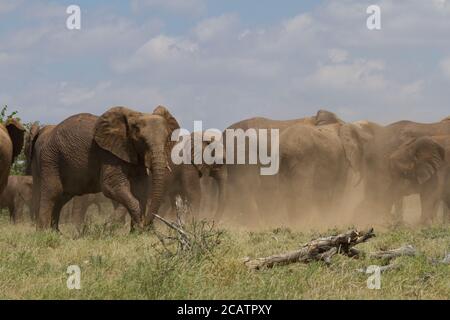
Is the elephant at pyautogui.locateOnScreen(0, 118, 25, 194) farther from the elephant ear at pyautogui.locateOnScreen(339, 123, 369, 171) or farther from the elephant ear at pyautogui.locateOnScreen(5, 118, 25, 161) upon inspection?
the elephant ear at pyautogui.locateOnScreen(339, 123, 369, 171)

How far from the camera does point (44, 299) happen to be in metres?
8.16

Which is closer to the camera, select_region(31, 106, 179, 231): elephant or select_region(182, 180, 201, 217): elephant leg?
select_region(31, 106, 179, 231): elephant

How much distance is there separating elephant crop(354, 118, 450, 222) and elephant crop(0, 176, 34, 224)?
1079 centimetres

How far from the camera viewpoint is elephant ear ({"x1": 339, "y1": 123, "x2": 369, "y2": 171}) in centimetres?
2266

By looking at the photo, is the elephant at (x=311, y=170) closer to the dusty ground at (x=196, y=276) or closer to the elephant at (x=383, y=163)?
the elephant at (x=383, y=163)

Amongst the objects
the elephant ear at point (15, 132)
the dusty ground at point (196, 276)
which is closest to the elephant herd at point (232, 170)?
the elephant ear at point (15, 132)

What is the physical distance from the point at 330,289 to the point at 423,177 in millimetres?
12773

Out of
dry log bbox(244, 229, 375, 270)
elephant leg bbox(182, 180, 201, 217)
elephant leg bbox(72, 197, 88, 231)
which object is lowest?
elephant leg bbox(72, 197, 88, 231)

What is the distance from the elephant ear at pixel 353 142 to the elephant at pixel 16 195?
34.0 feet

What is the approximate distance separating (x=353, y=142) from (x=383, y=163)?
975mm

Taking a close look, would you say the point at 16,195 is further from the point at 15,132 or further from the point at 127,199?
the point at 15,132

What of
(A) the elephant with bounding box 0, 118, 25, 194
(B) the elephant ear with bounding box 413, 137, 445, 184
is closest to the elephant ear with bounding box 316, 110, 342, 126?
(B) the elephant ear with bounding box 413, 137, 445, 184

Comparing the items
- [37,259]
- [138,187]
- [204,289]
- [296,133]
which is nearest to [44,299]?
[204,289]

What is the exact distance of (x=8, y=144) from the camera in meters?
12.7
